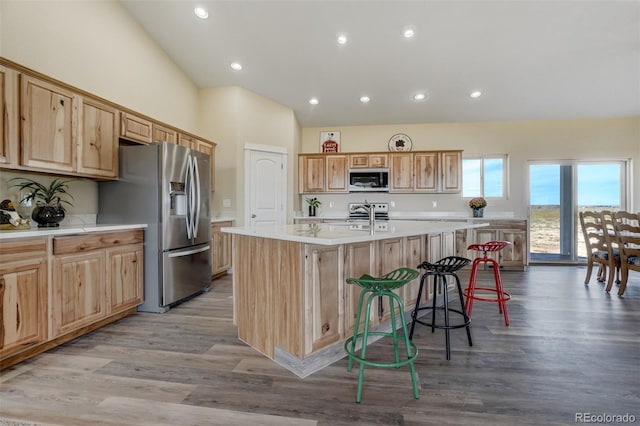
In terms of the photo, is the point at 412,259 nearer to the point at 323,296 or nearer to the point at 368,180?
the point at 323,296

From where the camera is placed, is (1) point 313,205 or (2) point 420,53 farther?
(1) point 313,205

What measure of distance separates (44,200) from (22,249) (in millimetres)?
917

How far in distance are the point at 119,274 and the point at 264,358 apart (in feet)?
5.45

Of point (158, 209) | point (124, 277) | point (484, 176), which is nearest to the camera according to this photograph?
point (124, 277)

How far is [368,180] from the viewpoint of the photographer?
18.6 ft

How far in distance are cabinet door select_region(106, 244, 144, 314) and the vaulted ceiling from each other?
289 centimetres

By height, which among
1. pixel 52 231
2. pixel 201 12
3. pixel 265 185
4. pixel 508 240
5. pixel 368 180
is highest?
pixel 201 12

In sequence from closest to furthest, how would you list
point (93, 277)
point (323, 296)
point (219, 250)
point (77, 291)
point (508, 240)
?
point (323, 296) → point (77, 291) → point (93, 277) → point (219, 250) → point (508, 240)

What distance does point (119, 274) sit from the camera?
9.02 feet

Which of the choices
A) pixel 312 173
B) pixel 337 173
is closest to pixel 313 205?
pixel 312 173

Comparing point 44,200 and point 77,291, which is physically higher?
point 44,200

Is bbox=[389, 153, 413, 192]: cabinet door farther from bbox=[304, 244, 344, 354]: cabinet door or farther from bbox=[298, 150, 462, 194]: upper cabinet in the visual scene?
bbox=[304, 244, 344, 354]: cabinet door

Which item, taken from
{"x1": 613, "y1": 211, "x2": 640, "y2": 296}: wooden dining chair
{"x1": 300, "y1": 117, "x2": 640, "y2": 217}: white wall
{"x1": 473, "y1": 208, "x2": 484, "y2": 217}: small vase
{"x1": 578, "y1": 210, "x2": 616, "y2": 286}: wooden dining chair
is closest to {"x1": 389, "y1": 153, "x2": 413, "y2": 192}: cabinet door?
{"x1": 300, "y1": 117, "x2": 640, "y2": 217}: white wall

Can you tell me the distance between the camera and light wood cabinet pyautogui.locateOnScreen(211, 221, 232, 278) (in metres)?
4.15
